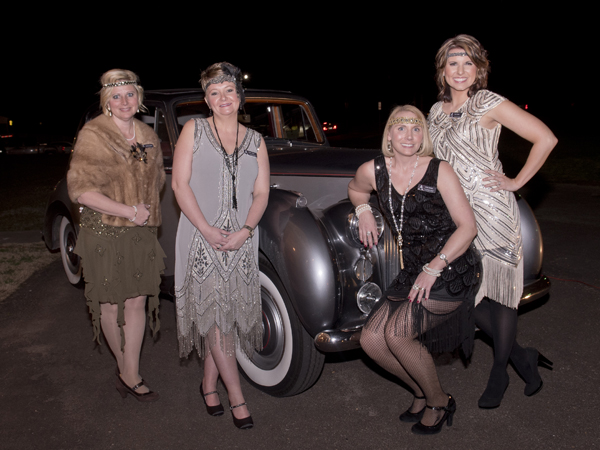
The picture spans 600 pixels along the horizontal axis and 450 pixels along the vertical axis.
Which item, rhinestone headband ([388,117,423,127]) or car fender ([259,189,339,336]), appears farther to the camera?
car fender ([259,189,339,336])

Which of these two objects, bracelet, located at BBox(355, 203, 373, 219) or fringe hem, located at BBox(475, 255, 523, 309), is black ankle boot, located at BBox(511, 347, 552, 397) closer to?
fringe hem, located at BBox(475, 255, 523, 309)

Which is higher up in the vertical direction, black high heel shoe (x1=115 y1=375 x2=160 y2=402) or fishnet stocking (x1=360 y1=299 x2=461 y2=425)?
fishnet stocking (x1=360 y1=299 x2=461 y2=425)

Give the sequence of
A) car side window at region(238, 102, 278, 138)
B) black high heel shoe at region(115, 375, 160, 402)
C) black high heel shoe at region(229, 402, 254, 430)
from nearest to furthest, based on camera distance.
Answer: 1. black high heel shoe at region(229, 402, 254, 430)
2. black high heel shoe at region(115, 375, 160, 402)
3. car side window at region(238, 102, 278, 138)

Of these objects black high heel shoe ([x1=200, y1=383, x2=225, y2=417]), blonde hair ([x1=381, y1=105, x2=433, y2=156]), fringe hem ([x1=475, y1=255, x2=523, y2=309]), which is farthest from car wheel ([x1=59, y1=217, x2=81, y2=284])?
fringe hem ([x1=475, y1=255, x2=523, y2=309])

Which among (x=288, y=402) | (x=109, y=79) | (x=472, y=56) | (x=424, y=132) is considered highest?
(x=472, y=56)

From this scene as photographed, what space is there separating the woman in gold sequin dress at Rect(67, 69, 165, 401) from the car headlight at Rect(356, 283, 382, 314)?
1.18 meters

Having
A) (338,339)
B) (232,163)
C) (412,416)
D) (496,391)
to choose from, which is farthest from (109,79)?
(496,391)

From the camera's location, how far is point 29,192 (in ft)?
41.3

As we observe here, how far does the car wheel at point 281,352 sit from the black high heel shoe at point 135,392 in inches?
23.4

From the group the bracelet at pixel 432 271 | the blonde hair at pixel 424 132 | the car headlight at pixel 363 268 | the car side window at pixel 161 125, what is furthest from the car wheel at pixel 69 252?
the bracelet at pixel 432 271

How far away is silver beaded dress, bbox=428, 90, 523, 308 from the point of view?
260 centimetres

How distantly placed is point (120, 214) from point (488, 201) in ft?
6.20

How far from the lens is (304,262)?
2.69 metres

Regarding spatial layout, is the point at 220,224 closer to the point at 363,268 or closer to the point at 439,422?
the point at 363,268
